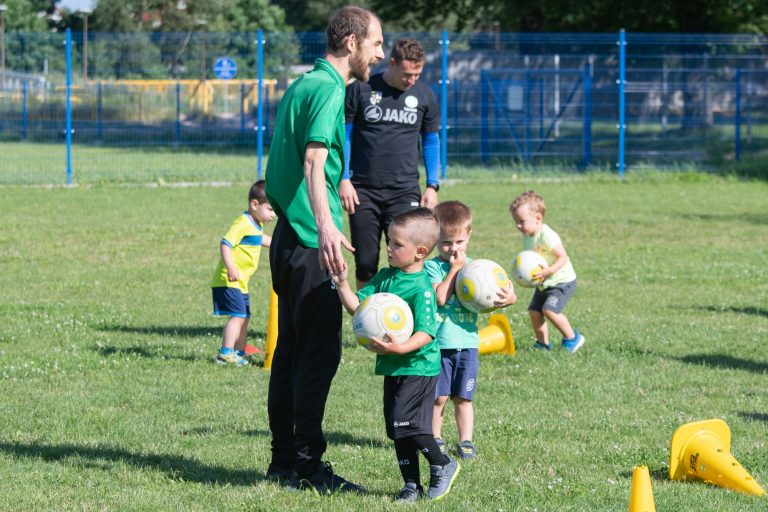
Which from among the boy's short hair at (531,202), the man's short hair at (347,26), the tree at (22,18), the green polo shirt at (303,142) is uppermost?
the tree at (22,18)

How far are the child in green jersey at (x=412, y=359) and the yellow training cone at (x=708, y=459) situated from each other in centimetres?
114

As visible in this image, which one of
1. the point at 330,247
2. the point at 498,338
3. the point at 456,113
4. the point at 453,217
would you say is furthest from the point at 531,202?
the point at 456,113

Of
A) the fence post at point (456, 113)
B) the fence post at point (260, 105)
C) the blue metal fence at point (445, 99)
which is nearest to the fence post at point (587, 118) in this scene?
the blue metal fence at point (445, 99)

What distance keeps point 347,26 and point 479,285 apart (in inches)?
54.9

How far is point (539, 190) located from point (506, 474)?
53.9 feet

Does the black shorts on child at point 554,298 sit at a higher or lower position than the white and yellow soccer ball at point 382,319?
lower

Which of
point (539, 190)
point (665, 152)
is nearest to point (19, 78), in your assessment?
point (539, 190)

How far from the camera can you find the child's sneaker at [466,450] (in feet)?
19.8

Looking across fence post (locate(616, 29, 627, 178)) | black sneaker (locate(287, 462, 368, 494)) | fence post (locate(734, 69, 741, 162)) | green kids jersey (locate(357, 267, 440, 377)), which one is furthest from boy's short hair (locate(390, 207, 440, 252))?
fence post (locate(734, 69, 741, 162))

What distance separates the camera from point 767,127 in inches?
1046

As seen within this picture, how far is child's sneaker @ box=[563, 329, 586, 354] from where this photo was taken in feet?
29.2

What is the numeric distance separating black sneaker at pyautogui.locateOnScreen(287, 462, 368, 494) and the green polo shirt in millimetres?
1065

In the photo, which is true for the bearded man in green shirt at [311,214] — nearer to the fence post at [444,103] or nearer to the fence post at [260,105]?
the fence post at [260,105]

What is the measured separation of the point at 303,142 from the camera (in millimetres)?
5176
